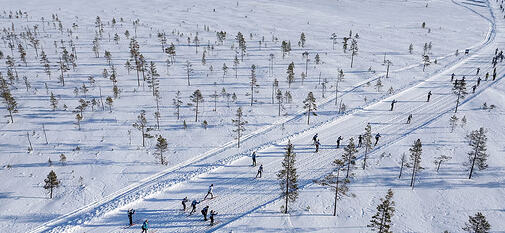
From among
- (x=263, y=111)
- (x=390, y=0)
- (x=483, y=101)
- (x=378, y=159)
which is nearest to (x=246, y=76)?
(x=263, y=111)

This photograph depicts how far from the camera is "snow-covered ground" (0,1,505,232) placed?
2769 cm

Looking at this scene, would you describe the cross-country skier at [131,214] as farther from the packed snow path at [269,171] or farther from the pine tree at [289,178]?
the pine tree at [289,178]

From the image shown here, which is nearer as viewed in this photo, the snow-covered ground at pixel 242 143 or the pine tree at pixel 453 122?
the snow-covered ground at pixel 242 143

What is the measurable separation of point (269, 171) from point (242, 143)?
23.8 ft

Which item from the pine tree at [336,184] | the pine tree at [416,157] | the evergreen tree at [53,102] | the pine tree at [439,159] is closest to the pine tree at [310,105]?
the pine tree at [336,184]

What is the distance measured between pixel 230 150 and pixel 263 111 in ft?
37.4

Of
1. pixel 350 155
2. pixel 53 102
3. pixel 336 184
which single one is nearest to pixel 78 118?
pixel 53 102

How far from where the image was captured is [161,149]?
35250mm

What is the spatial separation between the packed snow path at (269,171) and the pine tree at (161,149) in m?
5.23

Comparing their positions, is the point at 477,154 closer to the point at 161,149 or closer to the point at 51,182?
the point at 161,149

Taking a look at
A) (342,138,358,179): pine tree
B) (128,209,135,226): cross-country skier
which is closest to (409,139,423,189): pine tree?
(342,138,358,179): pine tree

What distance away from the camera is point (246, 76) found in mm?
60938

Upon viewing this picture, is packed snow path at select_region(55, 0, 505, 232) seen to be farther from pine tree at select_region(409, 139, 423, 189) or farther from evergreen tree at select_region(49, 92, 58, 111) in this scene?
evergreen tree at select_region(49, 92, 58, 111)

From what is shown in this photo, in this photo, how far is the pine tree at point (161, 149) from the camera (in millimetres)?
34625
